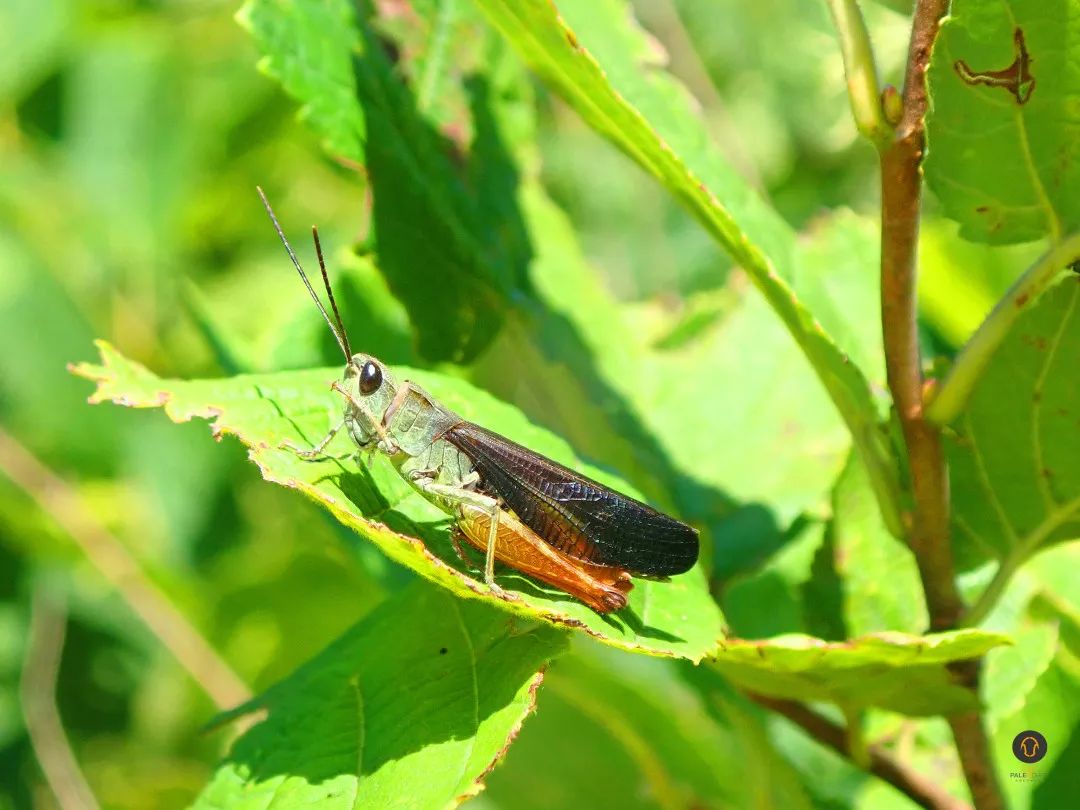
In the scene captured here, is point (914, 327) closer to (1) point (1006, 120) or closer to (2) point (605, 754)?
(1) point (1006, 120)

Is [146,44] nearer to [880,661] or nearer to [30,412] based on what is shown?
[30,412]

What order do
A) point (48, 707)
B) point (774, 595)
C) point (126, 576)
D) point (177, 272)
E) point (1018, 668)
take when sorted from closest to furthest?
point (1018, 668) → point (774, 595) → point (48, 707) → point (126, 576) → point (177, 272)

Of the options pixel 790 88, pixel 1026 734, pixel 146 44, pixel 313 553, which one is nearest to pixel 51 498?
pixel 313 553

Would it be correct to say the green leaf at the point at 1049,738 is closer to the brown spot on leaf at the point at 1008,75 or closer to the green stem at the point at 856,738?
the green stem at the point at 856,738

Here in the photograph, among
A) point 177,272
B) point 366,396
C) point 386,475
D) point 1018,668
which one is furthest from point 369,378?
point 177,272

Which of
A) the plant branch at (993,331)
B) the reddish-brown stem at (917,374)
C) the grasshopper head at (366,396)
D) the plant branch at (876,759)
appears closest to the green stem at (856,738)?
the plant branch at (876,759)

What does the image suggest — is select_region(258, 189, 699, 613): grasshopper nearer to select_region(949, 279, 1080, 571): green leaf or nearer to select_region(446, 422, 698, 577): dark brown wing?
select_region(446, 422, 698, 577): dark brown wing
